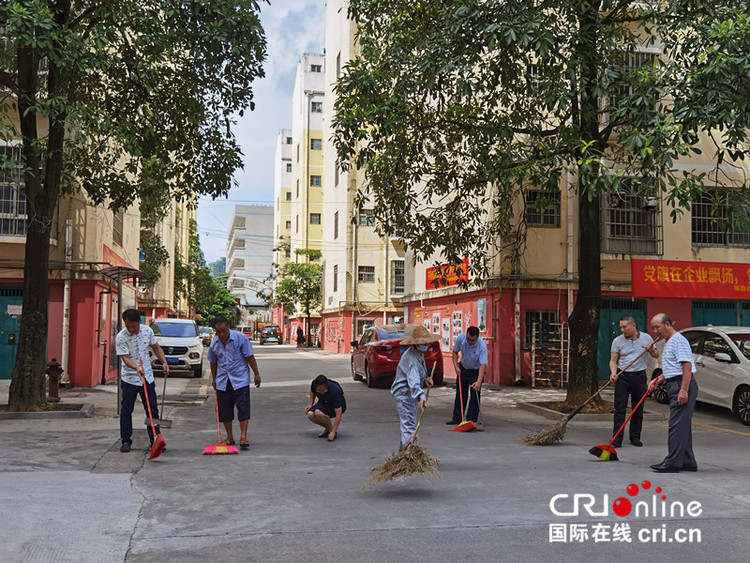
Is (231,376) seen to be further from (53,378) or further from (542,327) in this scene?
(542,327)

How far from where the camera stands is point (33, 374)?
12.0 meters

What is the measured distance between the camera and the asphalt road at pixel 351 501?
511cm

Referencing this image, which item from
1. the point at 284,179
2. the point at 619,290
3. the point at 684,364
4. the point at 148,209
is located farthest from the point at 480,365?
the point at 284,179

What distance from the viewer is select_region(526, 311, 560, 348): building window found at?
19.6 metres

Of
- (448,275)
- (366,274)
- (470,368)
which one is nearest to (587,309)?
(470,368)

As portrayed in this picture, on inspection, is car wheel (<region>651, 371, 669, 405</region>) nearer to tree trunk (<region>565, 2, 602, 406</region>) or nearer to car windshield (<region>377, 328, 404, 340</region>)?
tree trunk (<region>565, 2, 602, 406</region>)

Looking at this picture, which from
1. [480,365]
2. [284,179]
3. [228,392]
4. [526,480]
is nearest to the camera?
[526,480]

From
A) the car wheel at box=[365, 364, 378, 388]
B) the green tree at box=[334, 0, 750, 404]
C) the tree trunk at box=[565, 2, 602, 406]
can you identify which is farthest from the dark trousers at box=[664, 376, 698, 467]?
the car wheel at box=[365, 364, 378, 388]

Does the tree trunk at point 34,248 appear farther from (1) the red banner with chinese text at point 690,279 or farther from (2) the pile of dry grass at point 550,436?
(1) the red banner with chinese text at point 690,279

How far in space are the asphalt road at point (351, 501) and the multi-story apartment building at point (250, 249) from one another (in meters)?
109

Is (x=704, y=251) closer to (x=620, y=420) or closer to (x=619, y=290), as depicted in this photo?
(x=619, y=290)

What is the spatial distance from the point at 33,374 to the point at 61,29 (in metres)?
5.34

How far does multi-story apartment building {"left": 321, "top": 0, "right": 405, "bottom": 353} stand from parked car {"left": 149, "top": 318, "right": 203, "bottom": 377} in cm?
1691

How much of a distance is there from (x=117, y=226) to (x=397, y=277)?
2235 centimetres
